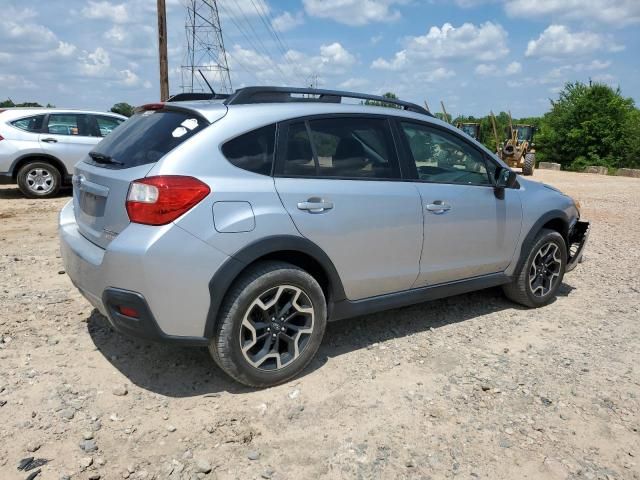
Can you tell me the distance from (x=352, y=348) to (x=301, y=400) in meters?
0.84

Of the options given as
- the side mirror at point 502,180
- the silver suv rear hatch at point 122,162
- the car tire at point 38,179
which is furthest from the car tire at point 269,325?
the car tire at point 38,179

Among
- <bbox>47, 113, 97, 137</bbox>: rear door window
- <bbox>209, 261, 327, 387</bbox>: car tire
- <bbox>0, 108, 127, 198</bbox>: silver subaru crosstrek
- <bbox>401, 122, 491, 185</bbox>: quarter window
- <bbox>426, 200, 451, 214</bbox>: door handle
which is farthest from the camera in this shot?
<bbox>47, 113, 97, 137</bbox>: rear door window

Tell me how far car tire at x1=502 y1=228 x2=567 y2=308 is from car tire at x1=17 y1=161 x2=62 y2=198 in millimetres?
8851

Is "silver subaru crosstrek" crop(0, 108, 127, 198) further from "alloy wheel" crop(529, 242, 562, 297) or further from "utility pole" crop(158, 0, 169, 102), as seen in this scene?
"alloy wheel" crop(529, 242, 562, 297)

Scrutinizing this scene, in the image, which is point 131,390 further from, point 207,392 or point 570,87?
point 570,87

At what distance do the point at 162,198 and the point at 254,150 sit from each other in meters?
0.65

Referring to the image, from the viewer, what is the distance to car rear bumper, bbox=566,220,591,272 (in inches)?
210

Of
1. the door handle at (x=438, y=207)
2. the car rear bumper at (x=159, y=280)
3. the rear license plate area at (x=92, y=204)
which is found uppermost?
the rear license plate area at (x=92, y=204)

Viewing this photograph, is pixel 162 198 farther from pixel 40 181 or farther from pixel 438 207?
pixel 40 181

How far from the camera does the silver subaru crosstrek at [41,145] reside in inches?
396

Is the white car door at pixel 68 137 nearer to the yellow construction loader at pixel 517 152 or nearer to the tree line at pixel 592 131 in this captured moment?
the yellow construction loader at pixel 517 152

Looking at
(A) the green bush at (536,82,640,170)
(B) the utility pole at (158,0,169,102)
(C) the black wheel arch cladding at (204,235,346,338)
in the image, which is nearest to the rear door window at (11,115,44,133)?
(B) the utility pole at (158,0,169,102)

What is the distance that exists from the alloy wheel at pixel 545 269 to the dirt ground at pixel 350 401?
0.86 ft

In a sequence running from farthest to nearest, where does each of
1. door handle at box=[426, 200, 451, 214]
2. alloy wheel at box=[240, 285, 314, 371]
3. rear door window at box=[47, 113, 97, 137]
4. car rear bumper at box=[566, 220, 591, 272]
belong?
1. rear door window at box=[47, 113, 97, 137]
2. car rear bumper at box=[566, 220, 591, 272]
3. door handle at box=[426, 200, 451, 214]
4. alloy wheel at box=[240, 285, 314, 371]
